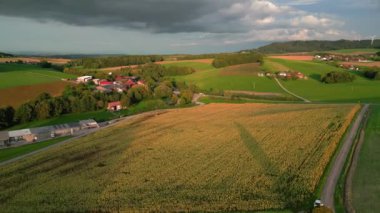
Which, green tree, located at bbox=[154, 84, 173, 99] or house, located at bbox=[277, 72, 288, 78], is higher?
house, located at bbox=[277, 72, 288, 78]

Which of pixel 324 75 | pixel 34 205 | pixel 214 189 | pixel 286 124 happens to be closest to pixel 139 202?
pixel 214 189

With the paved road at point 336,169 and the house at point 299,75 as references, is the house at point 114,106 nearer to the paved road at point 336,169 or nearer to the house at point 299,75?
the paved road at point 336,169

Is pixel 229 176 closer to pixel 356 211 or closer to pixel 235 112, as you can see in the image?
pixel 356 211

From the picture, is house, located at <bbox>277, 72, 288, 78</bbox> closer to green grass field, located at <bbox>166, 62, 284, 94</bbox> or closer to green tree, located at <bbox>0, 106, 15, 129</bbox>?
green grass field, located at <bbox>166, 62, 284, 94</bbox>

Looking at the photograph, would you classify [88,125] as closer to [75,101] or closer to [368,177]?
[75,101]

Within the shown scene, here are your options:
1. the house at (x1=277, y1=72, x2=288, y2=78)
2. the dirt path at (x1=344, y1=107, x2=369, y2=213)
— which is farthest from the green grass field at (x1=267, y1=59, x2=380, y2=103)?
the dirt path at (x1=344, y1=107, x2=369, y2=213)

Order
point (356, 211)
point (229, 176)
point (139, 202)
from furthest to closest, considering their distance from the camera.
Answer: point (229, 176) → point (139, 202) → point (356, 211)
